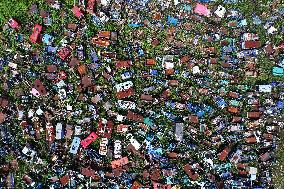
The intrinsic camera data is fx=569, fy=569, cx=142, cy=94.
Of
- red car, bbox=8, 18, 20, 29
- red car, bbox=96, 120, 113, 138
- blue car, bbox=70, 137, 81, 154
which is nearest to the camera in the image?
blue car, bbox=70, 137, 81, 154

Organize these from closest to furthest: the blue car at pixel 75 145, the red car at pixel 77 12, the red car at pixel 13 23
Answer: the blue car at pixel 75 145, the red car at pixel 13 23, the red car at pixel 77 12

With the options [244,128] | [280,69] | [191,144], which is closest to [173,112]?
[191,144]

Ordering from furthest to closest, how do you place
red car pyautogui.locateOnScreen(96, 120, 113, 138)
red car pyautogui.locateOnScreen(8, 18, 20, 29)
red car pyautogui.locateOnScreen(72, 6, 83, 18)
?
1. red car pyautogui.locateOnScreen(72, 6, 83, 18)
2. red car pyautogui.locateOnScreen(8, 18, 20, 29)
3. red car pyautogui.locateOnScreen(96, 120, 113, 138)

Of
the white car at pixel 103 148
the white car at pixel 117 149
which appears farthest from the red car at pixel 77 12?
the white car at pixel 117 149

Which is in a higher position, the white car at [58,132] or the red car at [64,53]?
→ the red car at [64,53]

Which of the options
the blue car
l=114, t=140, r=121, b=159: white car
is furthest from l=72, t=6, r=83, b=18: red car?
l=114, t=140, r=121, b=159: white car

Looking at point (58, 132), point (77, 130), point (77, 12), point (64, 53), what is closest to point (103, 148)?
point (77, 130)

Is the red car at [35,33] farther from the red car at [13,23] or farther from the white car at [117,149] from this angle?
the white car at [117,149]

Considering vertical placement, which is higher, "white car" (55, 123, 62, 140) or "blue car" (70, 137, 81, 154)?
"white car" (55, 123, 62, 140)

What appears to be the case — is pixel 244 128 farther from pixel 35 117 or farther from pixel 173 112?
pixel 35 117

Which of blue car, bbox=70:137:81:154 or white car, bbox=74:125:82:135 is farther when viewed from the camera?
white car, bbox=74:125:82:135

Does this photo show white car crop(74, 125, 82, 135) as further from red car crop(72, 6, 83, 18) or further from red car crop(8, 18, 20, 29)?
red car crop(8, 18, 20, 29)

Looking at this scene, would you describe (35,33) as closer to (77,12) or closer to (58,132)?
(77,12)
